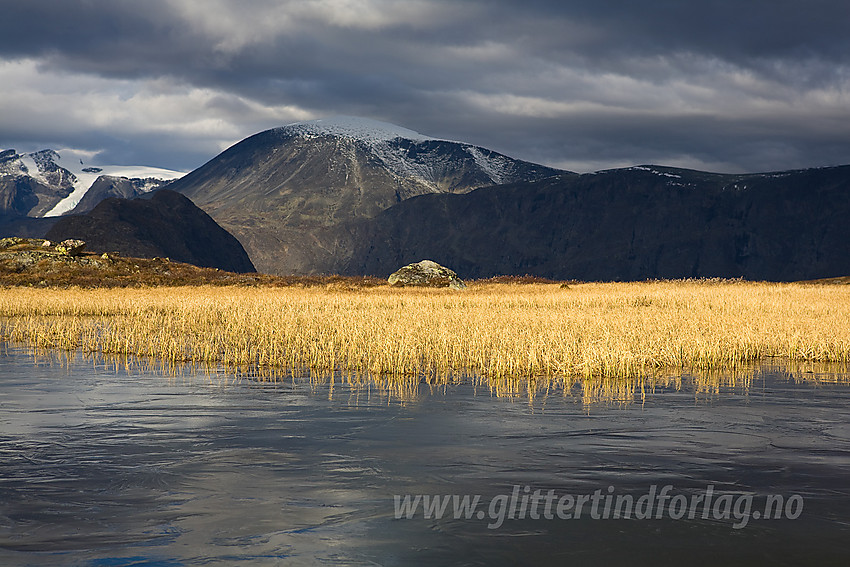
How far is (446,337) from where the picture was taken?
24188 mm

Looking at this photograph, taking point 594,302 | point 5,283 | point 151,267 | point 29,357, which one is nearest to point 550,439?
point 29,357

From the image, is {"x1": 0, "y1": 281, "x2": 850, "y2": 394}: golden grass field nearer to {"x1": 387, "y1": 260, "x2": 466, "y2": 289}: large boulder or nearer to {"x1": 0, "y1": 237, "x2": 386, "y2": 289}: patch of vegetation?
{"x1": 0, "y1": 237, "x2": 386, "y2": 289}: patch of vegetation

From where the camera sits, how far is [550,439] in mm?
12844

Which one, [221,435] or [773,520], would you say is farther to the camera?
[221,435]

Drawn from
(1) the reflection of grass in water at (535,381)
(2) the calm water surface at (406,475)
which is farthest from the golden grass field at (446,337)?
(2) the calm water surface at (406,475)

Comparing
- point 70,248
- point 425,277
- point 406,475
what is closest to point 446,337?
point 406,475

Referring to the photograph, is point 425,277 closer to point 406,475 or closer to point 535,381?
point 535,381

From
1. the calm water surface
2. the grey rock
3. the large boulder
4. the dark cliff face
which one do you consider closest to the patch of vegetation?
the grey rock

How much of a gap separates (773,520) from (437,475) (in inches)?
155

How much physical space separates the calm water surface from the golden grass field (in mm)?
3299

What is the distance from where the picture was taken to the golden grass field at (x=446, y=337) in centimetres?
2059

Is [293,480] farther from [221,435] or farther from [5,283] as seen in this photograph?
[5,283]

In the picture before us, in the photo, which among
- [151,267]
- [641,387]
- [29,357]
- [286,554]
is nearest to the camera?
[286,554]

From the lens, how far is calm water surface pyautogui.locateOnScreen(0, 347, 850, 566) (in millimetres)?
8117
